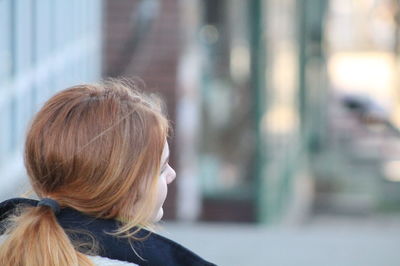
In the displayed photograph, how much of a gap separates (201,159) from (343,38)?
20073 millimetres

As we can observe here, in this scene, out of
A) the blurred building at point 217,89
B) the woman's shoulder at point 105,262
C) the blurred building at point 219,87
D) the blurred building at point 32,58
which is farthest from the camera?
the blurred building at point 217,89

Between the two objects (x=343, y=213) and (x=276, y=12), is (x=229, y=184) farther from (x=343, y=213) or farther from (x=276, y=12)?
(x=343, y=213)

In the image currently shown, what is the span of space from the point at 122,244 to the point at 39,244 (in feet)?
0.52

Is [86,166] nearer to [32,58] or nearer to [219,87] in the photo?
[32,58]

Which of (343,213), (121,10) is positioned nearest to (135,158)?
(121,10)

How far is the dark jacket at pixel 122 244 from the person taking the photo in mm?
1797

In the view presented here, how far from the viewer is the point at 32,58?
5449 millimetres

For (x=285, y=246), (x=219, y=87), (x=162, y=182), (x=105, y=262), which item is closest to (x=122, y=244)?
(x=105, y=262)

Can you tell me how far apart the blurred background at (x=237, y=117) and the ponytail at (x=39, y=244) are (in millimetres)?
340

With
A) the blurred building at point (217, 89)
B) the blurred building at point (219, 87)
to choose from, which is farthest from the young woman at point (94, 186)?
the blurred building at point (217, 89)

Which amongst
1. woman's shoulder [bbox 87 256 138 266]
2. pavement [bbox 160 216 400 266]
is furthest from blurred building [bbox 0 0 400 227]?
woman's shoulder [bbox 87 256 138 266]

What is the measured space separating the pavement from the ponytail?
356cm

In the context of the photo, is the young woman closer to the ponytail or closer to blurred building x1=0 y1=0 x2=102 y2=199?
the ponytail

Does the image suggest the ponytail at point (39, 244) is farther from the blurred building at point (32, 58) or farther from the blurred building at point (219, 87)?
the blurred building at point (32, 58)
